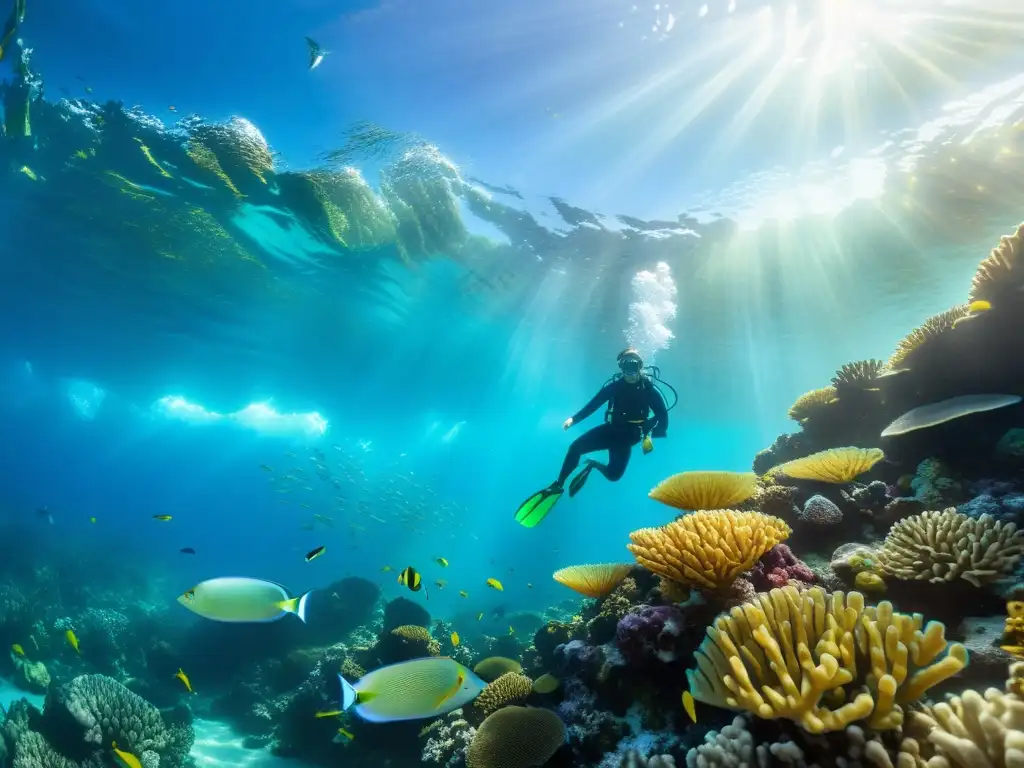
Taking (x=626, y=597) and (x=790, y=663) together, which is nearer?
(x=790, y=663)

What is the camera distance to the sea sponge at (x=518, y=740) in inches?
145

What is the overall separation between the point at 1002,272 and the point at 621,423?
544cm

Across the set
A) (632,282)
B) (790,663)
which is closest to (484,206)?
(632,282)

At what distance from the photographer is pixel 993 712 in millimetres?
1875

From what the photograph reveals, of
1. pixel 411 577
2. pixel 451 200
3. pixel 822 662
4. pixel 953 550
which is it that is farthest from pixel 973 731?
pixel 451 200

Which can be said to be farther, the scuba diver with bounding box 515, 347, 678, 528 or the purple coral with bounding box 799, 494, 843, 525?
the scuba diver with bounding box 515, 347, 678, 528

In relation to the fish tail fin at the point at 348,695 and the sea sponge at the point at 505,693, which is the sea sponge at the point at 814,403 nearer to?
the sea sponge at the point at 505,693

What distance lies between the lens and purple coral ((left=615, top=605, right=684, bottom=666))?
3521mm

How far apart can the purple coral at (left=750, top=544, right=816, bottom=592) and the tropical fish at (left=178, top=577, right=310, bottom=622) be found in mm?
3587

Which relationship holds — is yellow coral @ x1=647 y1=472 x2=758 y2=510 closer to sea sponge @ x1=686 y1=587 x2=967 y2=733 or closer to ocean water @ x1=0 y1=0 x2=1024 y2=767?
sea sponge @ x1=686 y1=587 x2=967 y2=733

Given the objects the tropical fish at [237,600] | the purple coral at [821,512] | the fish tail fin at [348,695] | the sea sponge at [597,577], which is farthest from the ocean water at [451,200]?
the purple coral at [821,512]

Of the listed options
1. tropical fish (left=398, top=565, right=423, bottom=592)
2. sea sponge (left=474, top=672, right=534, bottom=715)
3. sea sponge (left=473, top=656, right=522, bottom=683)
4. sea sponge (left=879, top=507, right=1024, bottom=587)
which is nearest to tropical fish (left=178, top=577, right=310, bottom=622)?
tropical fish (left=398, top=565, right=423, bottom=592)

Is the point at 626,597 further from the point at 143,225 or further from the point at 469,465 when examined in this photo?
the point at 469,465

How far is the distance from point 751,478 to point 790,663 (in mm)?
2946
